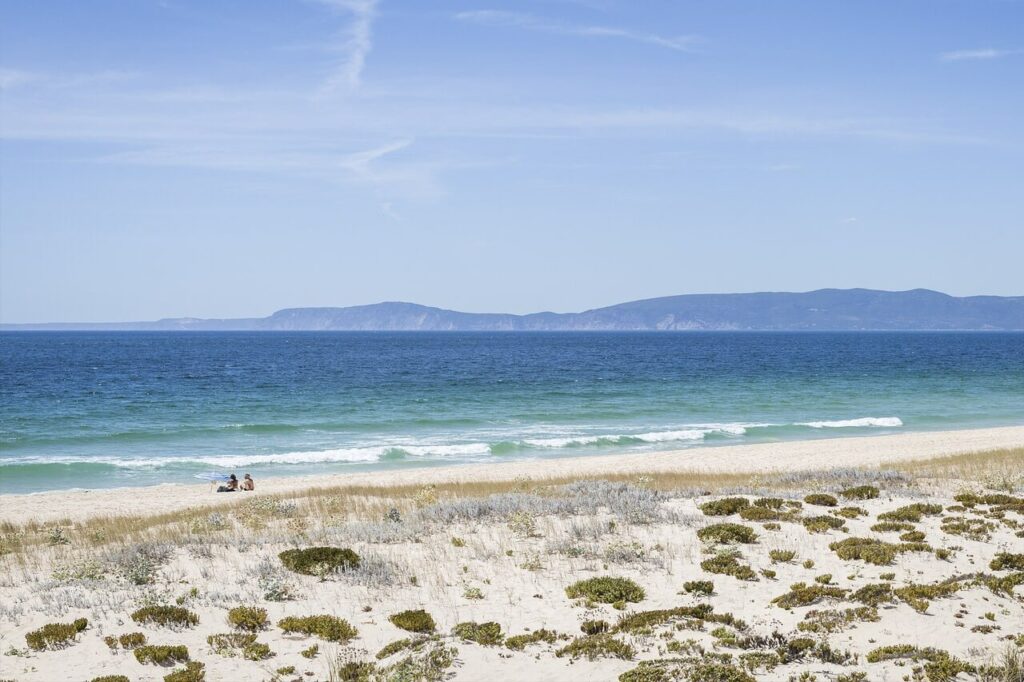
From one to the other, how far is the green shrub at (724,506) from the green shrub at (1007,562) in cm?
532

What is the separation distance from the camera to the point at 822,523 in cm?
1662

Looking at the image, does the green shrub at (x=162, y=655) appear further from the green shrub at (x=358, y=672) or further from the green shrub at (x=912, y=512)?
the green shrub at (x=912, y=512)

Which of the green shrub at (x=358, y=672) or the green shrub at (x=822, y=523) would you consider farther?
the green shrub at (x=822, y=523)

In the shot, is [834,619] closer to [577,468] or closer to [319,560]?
[319,560]

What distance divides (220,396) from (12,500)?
3680 cm

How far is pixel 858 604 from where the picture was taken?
12.2 metres

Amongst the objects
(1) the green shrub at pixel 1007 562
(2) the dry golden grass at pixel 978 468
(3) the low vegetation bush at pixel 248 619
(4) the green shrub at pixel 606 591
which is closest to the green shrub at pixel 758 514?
(1) the green shrub at pixel 1007 562

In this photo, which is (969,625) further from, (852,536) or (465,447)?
(465,447)

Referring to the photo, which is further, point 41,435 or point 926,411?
point 926,411

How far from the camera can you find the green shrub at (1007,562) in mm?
13855

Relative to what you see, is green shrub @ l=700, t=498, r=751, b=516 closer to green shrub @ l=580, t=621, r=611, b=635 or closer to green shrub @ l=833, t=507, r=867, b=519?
green shrub @ l=833, t=507, r=867, b=519

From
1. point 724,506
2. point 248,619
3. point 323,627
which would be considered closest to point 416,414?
point 724,506

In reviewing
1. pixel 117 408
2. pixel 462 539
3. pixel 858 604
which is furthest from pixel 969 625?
pixel 117 408

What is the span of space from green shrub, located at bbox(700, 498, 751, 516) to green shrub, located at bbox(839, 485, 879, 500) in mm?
3087
